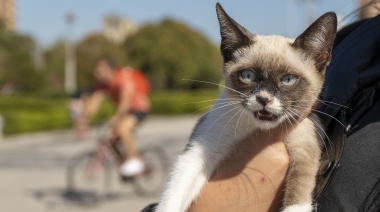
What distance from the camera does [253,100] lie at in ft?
6.52

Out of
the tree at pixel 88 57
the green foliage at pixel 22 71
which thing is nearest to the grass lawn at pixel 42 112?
the green foliage at pixel 22 71

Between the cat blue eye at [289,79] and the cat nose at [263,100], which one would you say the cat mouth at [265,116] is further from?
the cat blue eye at [289,79]

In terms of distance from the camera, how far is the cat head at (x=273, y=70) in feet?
6.48

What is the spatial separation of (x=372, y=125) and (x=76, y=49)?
51.8 meters

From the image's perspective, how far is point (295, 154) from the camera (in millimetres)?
1935

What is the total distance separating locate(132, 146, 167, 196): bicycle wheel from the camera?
391 inches

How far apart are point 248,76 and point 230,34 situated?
156mm

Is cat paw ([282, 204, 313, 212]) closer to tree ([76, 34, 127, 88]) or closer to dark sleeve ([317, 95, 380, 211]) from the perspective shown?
dark sleeve ([317, 95, 380, 211])

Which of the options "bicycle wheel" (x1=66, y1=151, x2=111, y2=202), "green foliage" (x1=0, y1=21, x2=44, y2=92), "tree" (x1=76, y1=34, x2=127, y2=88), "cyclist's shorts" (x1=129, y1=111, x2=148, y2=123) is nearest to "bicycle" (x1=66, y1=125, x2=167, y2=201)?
"bicycle wheel" (x1=66, y1=151, x2=111, y2=202)

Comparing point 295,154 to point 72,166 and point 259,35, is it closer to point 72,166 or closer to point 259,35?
point 259,35

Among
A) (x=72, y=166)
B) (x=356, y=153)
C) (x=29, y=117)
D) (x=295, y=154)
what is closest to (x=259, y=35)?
(x=295, y=154)

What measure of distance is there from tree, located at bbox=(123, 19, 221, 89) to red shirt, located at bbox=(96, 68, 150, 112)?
4589cm

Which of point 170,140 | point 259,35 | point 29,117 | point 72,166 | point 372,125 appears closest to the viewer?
point 372,125

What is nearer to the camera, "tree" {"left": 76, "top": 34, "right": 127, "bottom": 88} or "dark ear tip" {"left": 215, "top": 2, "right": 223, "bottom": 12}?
"dark ear tip" {"left": 215, "top": 2, "right": 223, "bottom": 12}
